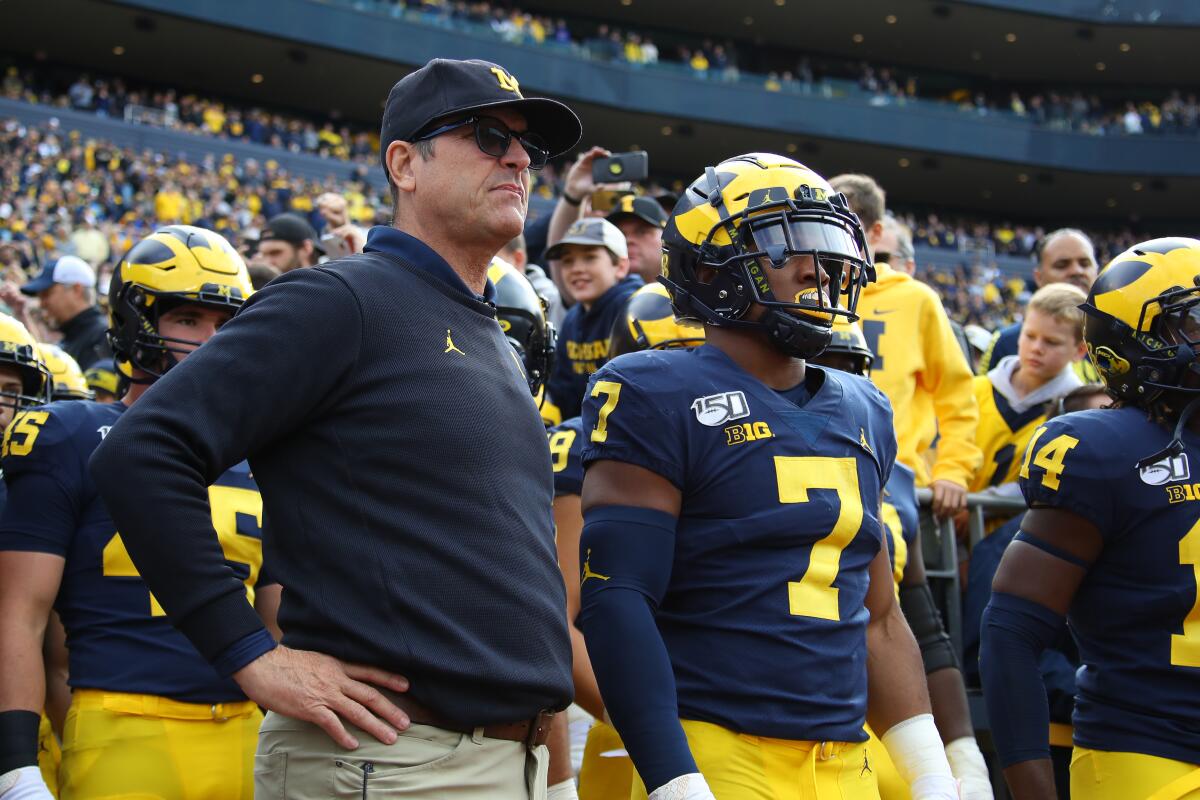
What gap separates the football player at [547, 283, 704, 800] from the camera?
13.0 feet

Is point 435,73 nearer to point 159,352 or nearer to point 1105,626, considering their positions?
point 159,352

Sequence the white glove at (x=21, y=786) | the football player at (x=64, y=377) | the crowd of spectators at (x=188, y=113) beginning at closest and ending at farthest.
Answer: the white glove at (x=21, y=786), the football player at (x=64, y=377), the crowd of spectators at (x=188, y=113)

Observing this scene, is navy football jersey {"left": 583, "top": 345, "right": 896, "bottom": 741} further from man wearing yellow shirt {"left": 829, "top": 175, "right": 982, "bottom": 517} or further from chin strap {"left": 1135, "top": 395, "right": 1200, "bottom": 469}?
man wearing yellow shirt {"left": 829, "top": 175, "right": 982, "bottom": 517}

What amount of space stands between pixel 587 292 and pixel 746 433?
295 centimetres

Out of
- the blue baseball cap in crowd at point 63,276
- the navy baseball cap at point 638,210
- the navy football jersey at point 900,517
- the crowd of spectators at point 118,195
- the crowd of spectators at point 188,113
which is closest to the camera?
the navy football jersey at point 900,517

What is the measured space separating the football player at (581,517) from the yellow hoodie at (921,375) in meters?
1.52

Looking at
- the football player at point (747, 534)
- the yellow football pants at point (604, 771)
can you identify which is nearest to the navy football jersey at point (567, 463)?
the yellow football pants at point (604, 771)

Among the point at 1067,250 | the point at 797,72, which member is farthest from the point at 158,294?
the point at 797,72

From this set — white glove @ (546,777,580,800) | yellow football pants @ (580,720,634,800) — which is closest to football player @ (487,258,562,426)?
yellow football pants @ (580,720,634,800)

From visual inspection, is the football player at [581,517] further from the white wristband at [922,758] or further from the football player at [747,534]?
the white wristband at [922,758]

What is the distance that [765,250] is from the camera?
9.66 feet

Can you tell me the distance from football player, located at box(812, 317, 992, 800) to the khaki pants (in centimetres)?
166

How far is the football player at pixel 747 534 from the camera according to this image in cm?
269

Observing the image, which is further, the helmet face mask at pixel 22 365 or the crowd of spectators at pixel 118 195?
the crowd of spectators at pixel 118 195
